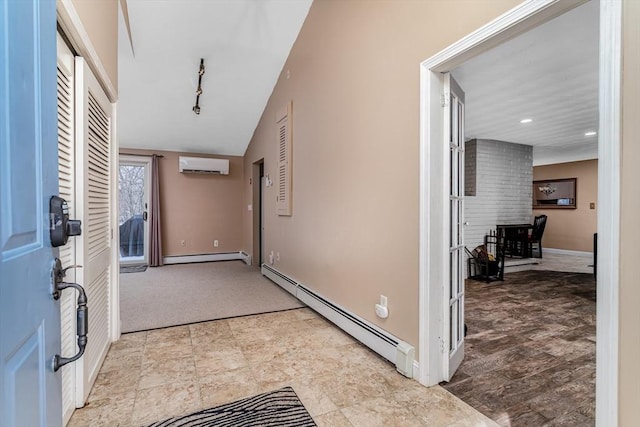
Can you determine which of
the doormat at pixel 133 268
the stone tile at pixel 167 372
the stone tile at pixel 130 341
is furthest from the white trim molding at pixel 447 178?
the doormat at pixel 133 268

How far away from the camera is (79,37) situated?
63.7 inches

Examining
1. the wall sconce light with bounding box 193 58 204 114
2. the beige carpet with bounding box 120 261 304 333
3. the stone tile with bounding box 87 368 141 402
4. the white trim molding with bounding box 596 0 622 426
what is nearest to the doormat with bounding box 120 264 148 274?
the beige carpet with bounding box 120 261 304 333

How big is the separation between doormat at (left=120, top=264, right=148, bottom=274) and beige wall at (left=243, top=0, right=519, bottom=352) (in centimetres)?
323

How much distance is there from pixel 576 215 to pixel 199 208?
31.0 ft

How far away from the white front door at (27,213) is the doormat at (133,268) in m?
5.35

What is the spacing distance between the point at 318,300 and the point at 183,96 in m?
3.69

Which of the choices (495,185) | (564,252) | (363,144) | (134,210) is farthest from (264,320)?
(564,252)

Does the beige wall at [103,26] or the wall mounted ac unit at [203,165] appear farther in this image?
the wall mounted ac unit at [203,165]

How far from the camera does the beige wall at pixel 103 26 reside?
174 cm

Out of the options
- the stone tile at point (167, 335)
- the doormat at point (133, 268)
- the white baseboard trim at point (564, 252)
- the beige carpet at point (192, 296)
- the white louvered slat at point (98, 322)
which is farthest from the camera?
the white baseboard trim at point (564, 252)

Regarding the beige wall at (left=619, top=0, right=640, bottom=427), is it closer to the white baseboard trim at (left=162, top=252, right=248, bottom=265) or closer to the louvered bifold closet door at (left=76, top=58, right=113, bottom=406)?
the louvered bifold closet door at (left=76, top=58, right=113, bottom=406)

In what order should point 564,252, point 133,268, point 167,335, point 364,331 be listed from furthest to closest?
point 564,252, point 133,268, point 167,335, point 364,331

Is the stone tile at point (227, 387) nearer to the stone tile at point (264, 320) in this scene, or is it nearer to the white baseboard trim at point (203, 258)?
the stone tile at point (264, 320)

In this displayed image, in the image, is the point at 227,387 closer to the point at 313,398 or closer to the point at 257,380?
the point at 257,380
